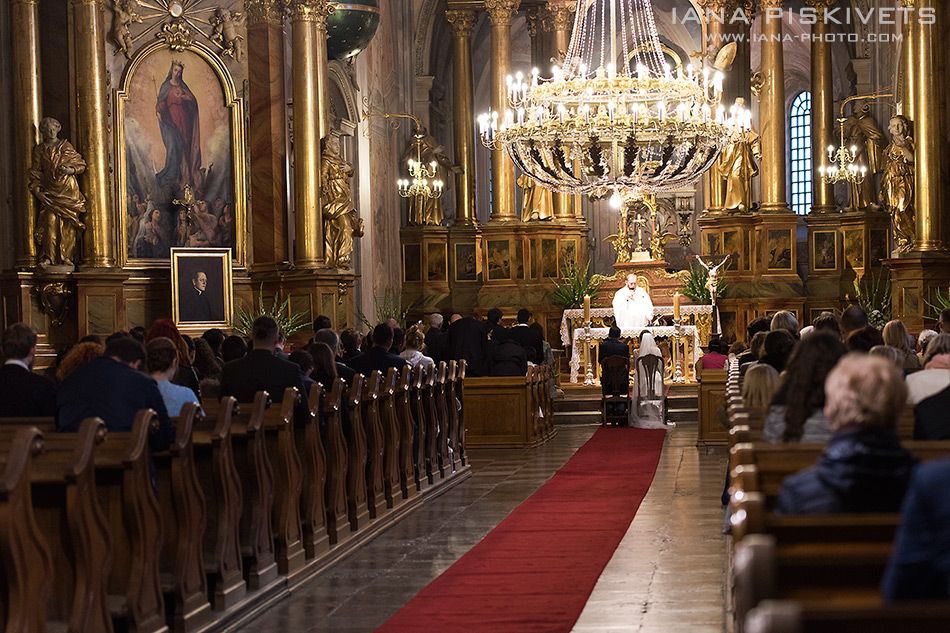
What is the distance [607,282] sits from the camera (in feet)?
75.3

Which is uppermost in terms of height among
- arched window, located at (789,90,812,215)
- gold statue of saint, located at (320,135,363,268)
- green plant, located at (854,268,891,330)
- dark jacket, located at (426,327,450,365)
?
arched window, located at (789,90,812,215)

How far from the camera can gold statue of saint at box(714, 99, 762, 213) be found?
22859 millimetres

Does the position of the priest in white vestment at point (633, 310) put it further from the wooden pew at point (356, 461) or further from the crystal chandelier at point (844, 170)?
the wooden pew at point (356, 461)

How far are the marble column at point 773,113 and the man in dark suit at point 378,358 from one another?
13.6 meters

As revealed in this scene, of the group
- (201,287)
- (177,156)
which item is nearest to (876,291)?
(201,287)

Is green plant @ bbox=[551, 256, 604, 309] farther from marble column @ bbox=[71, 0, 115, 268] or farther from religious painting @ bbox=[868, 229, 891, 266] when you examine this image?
marble column @ bbox=[71, 0, 115, 268]

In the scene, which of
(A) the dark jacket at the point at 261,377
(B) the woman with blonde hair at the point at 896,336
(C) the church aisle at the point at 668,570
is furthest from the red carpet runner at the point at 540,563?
(B) the woman with blonde hair at the point at 896,336

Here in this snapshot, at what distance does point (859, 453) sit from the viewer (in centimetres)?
335

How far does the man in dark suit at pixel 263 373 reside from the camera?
7848mm

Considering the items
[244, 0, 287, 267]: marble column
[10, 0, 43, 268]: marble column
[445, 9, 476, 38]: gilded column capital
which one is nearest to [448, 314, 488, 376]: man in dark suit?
[244, 0, 287, 267]: marble column

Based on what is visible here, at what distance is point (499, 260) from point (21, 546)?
1981 centimetres

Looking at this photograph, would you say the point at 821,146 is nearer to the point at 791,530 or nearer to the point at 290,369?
the point at 290,369

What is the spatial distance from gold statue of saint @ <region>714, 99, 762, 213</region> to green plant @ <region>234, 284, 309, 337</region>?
8.87 m

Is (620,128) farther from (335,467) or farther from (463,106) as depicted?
(463,106)
